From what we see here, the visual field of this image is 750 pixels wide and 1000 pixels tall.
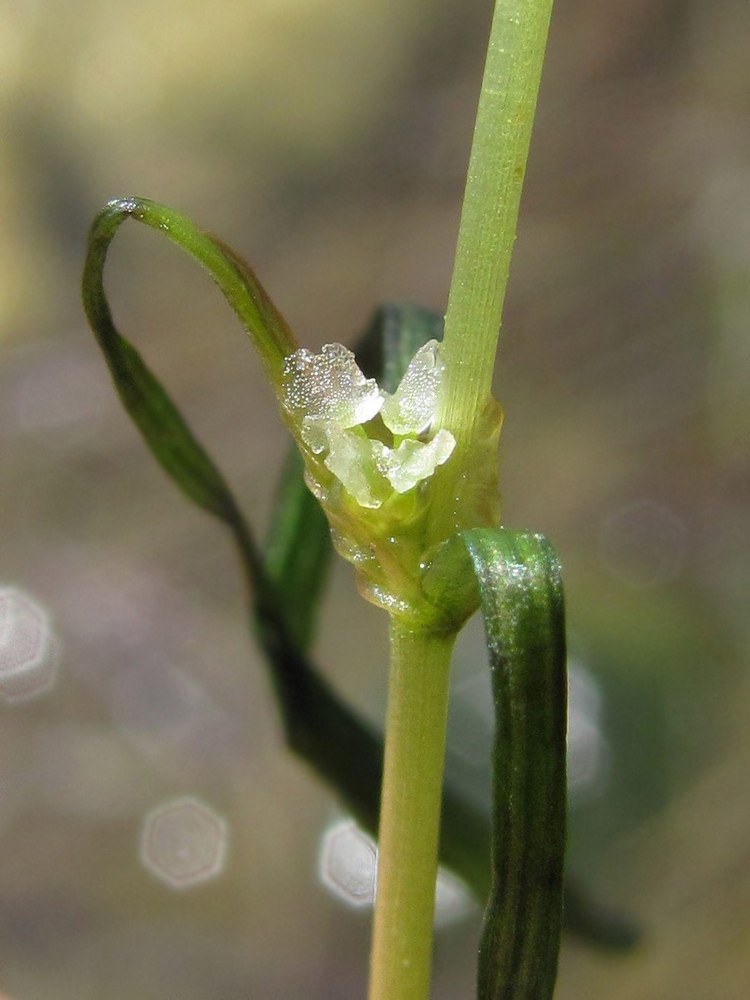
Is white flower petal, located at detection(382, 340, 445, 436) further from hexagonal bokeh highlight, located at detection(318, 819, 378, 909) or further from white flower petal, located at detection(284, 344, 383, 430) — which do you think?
hexagonal bokeh highlight, located at detection(318, 819, 378, 909)

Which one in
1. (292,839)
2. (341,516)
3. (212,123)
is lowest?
(292,839)

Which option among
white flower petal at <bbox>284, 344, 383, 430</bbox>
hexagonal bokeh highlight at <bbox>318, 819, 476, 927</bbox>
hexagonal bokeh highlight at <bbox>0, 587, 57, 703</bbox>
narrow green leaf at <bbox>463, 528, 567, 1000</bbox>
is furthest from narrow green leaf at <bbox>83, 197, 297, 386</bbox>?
hexagonal bokeh highlight at <bbox>0, 587, 57, 703</bbox>

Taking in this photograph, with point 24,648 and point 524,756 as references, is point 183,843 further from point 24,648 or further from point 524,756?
point 524,756

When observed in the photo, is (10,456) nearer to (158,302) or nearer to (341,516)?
(158,302)

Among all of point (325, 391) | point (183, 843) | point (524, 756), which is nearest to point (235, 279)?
point (325, 391)

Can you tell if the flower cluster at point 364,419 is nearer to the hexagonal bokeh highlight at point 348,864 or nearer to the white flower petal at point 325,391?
the white flower petal at point 325,391

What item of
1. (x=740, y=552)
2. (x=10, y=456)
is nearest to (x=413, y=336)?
(x=740, y=552)

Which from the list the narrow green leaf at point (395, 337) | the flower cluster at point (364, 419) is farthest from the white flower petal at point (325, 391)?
the narrow green leaf at point (395, 337)

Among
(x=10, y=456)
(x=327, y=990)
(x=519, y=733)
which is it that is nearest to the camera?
(x=519, y=733)
